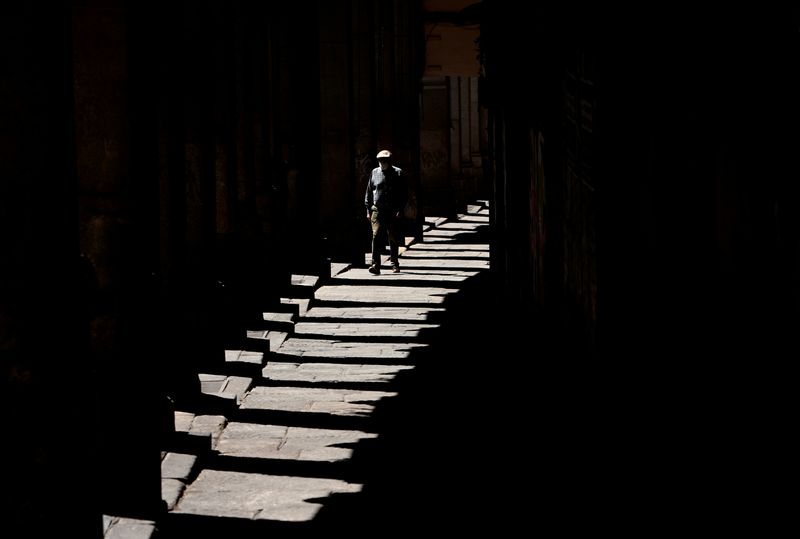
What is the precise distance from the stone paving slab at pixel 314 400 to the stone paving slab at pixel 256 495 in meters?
1.93

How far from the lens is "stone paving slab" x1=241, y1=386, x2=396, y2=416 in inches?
413

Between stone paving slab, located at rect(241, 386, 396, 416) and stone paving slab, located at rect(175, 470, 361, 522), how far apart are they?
1.93 metres

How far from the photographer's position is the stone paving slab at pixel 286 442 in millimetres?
9023

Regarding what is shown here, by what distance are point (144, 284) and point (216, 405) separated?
8.18 ft

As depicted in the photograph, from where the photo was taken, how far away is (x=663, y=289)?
540cm

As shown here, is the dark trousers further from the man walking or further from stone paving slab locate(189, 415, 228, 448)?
stone paving slab locate(189, 415, 228, 448)

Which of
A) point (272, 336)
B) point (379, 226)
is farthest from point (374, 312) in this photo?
point (379, 226)

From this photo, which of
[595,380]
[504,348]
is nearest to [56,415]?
Answer: [595,380]

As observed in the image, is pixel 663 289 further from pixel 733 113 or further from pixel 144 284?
pixel 144 284

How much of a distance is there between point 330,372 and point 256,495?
411 cm

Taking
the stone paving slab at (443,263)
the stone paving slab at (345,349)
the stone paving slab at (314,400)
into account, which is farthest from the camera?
the stone paving slab at (443,263)

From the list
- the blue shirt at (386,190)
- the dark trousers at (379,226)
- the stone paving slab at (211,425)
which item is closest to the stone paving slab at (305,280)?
the dark trousers at (379,226)

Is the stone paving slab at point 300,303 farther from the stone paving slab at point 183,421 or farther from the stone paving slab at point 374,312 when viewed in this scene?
the stone paving slab at point 183,421

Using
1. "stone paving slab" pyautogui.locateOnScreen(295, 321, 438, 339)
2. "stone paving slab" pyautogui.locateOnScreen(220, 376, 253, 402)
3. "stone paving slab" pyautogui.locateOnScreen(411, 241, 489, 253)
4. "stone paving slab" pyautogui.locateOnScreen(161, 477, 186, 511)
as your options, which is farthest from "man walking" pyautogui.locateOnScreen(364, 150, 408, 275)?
"stone paving slab" pyautogui.locateOnScreen(161, 477, 186, 511)
